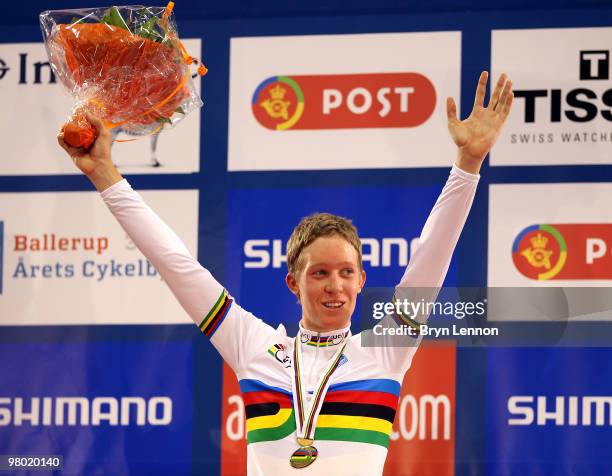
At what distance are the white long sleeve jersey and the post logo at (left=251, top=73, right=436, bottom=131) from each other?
1.30 m

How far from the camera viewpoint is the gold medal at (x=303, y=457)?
259cm

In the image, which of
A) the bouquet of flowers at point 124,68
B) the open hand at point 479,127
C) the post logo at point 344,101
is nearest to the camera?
the open hand at point 479,127

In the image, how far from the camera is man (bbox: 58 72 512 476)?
101 inches

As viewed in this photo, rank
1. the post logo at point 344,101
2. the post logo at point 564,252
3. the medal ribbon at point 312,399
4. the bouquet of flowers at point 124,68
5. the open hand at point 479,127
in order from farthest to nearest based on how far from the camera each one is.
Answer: the post logo at point 344,101, the post logo at point 564,252, the bouquet of flowers at point 124,68, the medal ribbon at point 312,399, the open hand at point 479,127

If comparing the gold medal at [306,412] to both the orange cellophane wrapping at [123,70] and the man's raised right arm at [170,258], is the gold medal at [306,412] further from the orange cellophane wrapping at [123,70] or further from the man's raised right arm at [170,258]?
the orange cellophane wrapping at [123,70]

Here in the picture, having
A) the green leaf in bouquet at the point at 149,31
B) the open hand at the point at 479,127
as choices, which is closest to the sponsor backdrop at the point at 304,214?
the green leaf in bouquet at the point at 149,31

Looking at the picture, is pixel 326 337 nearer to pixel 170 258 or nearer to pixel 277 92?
pixel 170 258

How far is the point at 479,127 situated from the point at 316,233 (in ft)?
1.79

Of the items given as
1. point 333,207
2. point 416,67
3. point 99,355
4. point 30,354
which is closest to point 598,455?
point 333,207

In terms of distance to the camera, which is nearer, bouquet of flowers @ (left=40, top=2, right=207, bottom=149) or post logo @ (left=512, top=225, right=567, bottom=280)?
bouquet of flowers @ (left=40, top=2, right=207, bottom=149)

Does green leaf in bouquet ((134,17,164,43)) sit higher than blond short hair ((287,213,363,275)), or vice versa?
green leaf in bouquet ((134,17,164,43))

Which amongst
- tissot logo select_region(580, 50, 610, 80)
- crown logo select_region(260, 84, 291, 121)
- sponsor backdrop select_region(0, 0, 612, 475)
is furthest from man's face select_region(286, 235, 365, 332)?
tissot logo select_region(580, 50, 610, 80)

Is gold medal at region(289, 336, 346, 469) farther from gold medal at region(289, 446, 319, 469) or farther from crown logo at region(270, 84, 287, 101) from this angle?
crown logo at region(270, 84, 287, 101)

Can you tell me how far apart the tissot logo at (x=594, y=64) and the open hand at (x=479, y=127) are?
4.50ft
